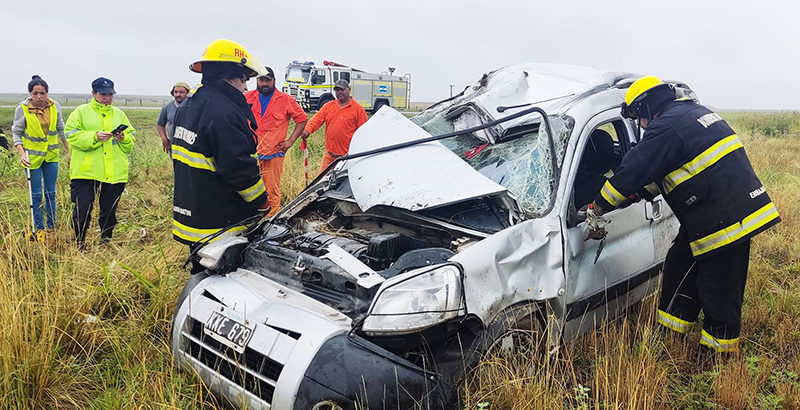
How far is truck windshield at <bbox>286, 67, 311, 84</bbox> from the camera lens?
84.0 feet

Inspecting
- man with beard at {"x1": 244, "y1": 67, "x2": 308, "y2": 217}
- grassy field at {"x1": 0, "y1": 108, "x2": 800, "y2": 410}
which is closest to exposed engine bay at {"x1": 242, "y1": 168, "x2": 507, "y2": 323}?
grassy field at {"x1": 0, "y1": 108, "x2": 800, "y2": 410}

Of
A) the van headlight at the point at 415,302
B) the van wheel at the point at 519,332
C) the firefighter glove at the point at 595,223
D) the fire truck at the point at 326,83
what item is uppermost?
the fire truck at the point at 326,83

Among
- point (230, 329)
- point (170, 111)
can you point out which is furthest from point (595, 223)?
point (170, 111)

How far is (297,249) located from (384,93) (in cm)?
2652

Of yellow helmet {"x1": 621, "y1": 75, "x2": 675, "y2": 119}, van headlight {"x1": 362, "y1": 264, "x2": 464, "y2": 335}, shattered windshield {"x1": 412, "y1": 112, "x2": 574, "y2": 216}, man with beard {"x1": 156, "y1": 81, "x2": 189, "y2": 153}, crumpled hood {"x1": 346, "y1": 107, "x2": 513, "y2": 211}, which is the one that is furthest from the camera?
man with beard {"x1": 156, "y1": 81, "x2": 189, "y2": 153}

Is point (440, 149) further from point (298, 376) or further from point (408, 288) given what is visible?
point (298, 376)

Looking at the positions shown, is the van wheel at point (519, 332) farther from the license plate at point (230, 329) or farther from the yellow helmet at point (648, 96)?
the yellow helmet at point (648, 96)

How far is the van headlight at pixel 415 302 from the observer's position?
211 centimetres

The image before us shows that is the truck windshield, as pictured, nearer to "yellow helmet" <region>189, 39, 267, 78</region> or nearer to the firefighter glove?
"yellow helmet" <region>189, 39, 267, 78</region>

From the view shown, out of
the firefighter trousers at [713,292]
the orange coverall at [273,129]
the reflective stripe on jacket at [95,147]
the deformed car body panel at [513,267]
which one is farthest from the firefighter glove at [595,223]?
the reflective stripe on jacket at [95,147]

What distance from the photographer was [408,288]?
2.20m

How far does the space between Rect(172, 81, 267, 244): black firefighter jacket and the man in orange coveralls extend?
3.14 metres

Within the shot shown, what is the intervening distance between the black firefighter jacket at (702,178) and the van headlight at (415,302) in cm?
116

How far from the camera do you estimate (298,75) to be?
25750mm
